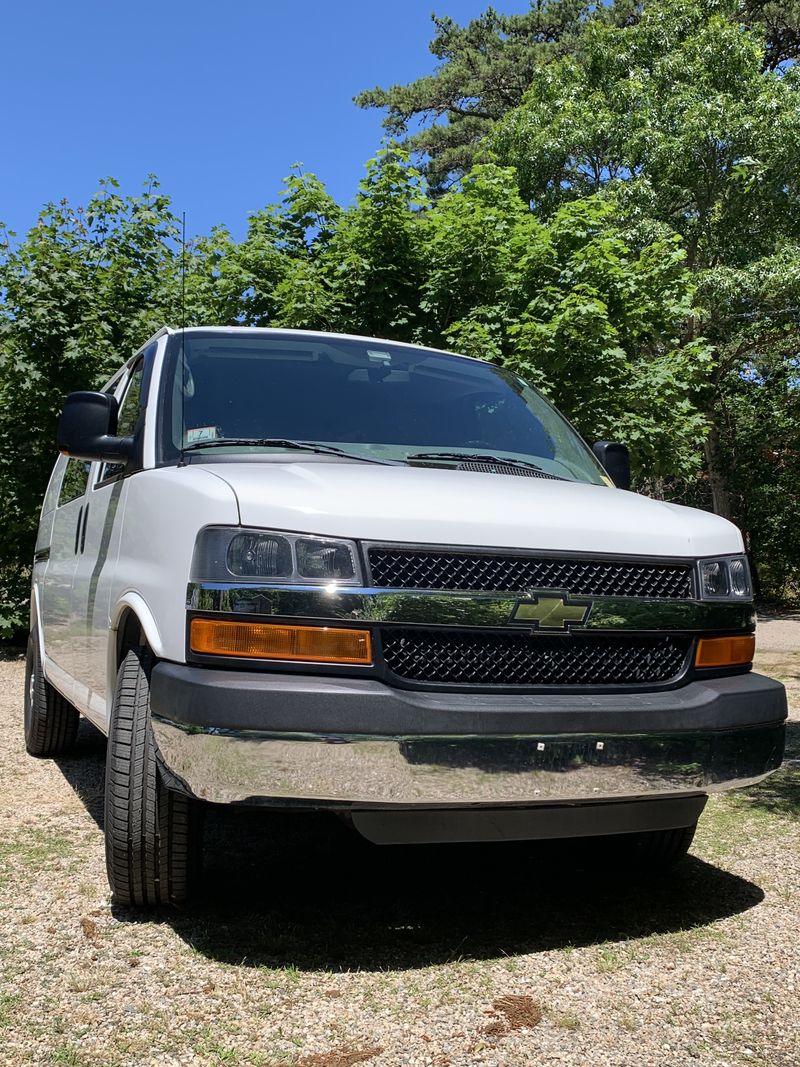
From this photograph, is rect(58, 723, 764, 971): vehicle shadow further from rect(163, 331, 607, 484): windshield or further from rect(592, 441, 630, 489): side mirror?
rect(592, 441, 630, 489): side mirror

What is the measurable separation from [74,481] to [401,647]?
315cm

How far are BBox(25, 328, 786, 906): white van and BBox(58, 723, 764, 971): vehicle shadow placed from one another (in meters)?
0.34

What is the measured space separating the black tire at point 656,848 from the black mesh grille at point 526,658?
99cm

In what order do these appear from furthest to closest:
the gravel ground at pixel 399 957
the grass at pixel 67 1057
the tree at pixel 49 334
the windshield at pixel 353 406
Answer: the tree at pixel 49 334
the windshield at pixel 353 406
the gravel ground at pixel 399 957
the grass at pixel 67 1057

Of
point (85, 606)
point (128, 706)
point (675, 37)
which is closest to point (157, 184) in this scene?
point (85, 606)

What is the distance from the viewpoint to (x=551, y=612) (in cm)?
292

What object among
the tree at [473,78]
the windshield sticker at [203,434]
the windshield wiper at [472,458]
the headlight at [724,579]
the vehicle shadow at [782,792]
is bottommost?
the vehicle shadow at [782,792]

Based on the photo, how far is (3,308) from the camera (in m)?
11.0

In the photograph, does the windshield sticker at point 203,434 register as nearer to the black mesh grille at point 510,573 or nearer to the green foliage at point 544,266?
the black mesh grille at point 510,573

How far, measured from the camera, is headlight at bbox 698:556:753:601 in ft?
10.5

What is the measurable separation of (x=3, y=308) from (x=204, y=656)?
9.45m

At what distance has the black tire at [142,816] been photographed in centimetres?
316

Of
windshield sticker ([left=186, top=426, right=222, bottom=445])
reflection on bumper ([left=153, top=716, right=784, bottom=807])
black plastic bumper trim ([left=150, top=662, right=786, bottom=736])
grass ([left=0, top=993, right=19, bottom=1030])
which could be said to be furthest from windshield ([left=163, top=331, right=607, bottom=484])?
grass ([left=0, top=993, right=19, bottom=1030])

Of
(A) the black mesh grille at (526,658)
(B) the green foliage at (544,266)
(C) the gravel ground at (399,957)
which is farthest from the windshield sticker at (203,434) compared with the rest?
(B) the green foliage at (544,266)
